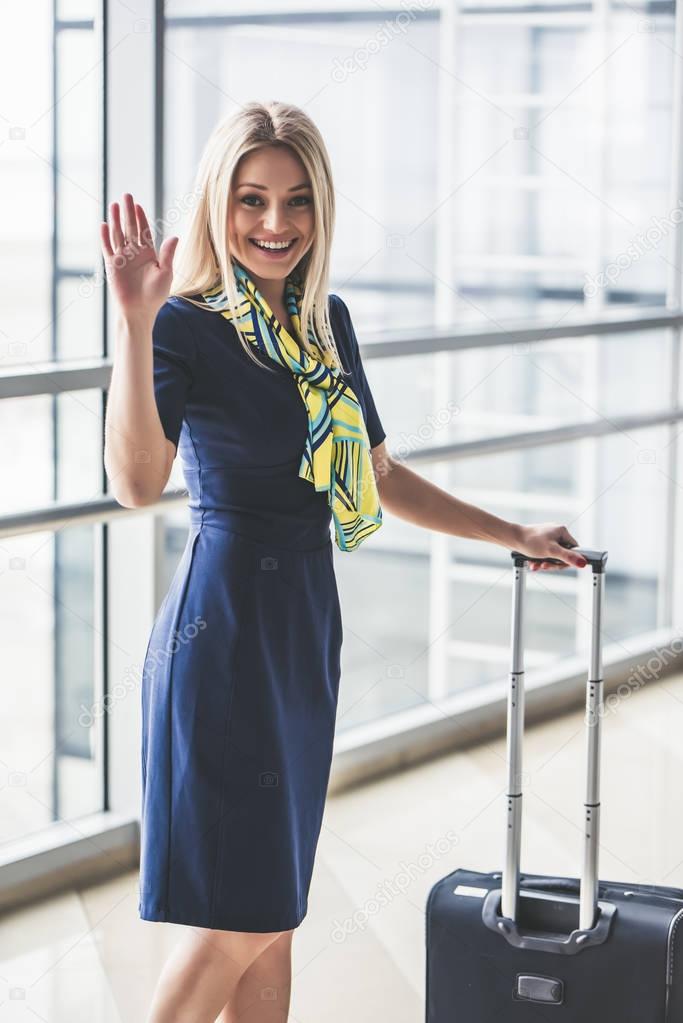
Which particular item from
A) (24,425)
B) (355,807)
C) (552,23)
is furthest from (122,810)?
(552,23)

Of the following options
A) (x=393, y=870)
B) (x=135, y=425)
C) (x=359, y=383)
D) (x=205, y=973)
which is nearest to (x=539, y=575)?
(x=393, y=870)

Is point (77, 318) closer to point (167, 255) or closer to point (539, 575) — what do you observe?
point (167, 255)

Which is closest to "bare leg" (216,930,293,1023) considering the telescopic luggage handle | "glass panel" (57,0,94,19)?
the telescopic luggage handle

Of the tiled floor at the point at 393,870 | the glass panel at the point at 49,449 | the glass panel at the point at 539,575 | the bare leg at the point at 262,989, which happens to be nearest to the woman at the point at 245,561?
the bare leg at the point at 262,989

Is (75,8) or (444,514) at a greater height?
(75,8)

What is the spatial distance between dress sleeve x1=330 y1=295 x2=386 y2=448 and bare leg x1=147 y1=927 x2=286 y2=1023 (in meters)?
0.69

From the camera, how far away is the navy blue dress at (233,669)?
5.50 ft

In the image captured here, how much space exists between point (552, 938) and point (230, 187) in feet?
3.63

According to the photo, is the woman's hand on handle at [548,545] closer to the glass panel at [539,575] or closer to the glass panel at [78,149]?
the glass panel at [78,149]

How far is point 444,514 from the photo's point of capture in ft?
6.47

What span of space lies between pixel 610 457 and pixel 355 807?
2.14m

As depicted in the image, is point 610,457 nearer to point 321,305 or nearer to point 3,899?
point 3,899

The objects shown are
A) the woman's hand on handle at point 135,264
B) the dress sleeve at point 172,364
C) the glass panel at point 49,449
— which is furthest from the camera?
the glass panel at point 49,449

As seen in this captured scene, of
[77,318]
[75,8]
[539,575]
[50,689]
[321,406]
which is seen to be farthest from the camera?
[539,575]
